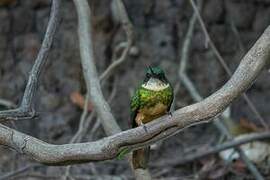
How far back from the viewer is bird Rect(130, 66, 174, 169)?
2725 millimetres

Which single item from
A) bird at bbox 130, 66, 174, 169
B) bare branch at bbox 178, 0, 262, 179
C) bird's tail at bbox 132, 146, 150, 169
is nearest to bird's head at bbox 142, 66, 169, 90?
bird at bbox 130, 66, 174, 169

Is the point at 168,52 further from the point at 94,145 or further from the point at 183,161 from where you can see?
the point at 94,145

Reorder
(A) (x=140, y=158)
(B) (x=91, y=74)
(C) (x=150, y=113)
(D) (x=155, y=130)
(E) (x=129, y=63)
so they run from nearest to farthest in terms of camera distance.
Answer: (D) (x=155, y=130), (C) (x=150, y=113), (A) (x=140, y=158), (B) (x=91, y=74), (E) (x=129, y=63)

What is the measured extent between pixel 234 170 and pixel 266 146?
0.24 m

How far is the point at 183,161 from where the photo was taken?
430cm

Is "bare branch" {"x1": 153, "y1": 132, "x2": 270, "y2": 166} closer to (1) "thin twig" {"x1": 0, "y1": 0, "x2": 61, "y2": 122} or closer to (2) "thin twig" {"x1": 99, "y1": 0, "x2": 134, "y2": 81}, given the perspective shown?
(2) "thin twig" {"x1": 99, "y1": 0, "x2": 134, "y2": 81}

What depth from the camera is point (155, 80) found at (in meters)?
2.79

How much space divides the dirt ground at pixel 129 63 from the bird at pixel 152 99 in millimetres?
1501

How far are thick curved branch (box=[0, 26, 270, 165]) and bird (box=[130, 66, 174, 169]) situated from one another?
1.25ft

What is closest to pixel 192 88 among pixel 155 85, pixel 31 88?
pixel 155 85

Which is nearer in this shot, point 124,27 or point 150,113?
point 150,113

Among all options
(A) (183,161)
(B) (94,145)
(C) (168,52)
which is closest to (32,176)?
(A) (183,161)

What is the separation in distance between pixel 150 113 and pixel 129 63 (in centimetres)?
186

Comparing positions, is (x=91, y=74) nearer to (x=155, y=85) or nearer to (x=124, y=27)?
(x=155, y=85)
